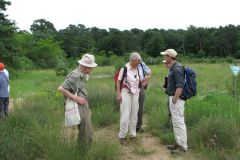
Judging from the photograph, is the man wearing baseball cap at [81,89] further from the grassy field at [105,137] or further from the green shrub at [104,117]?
the green shrub at [104,117]

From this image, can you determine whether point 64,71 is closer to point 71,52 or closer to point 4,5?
point 4,5

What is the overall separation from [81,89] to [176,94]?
152cm

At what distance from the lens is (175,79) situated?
6023 mm

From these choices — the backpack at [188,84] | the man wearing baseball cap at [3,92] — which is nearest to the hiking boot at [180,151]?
the backpack at [188,84]

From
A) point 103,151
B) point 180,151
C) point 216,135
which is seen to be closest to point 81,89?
point 103,151

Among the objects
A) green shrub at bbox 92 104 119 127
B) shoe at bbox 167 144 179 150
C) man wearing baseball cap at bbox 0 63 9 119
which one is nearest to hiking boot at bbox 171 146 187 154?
shoe at bbox 167 144 179 150

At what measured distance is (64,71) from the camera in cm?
2944

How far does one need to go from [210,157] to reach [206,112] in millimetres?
2142

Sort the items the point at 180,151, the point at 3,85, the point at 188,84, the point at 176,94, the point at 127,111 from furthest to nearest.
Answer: the point at 3,85 → the point at 127,111 → the point at 180,151 → the point at 188,84 → the point at 176,94

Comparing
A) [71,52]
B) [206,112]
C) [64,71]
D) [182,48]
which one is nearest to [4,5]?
[64,71]

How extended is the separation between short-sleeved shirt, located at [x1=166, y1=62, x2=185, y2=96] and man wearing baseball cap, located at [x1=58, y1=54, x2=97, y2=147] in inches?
54.7

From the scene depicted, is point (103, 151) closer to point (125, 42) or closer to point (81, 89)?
point (81, 89)

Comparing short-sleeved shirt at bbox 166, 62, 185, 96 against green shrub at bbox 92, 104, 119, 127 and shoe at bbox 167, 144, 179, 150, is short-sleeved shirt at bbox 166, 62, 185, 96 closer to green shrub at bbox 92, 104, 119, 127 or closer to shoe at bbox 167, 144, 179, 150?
shoe at bbox 167, 144, 179, 150

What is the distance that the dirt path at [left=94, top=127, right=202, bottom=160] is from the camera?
620 centimetres
